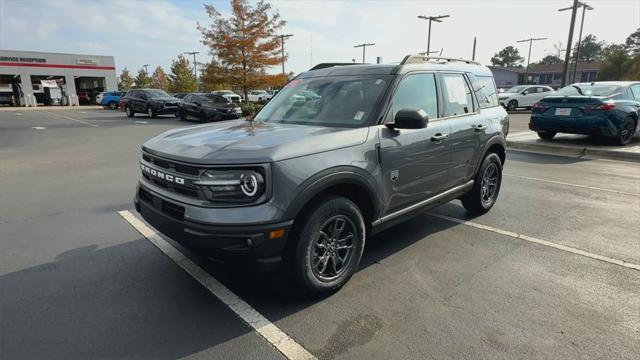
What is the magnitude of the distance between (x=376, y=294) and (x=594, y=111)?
9334 millimetres

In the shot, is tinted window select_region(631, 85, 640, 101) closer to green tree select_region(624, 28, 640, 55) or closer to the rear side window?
the rear side window

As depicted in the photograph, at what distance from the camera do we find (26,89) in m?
43.0

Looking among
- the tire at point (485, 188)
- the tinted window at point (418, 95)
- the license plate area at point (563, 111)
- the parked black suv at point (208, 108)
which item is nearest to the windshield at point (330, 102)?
the tinted window at point (418, 95)

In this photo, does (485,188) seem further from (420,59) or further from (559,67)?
(559,67)

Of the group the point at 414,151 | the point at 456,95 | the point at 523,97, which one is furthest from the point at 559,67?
the point at 414,151

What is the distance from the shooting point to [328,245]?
314 centimetres

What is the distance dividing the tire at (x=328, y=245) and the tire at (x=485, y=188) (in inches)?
90.0

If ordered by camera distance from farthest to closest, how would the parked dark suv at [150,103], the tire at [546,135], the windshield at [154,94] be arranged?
1. the windshield at [154,94]
2. the parked dark suv at [150,103]
3. the tire at [546,135]

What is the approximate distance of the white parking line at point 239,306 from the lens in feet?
8.43

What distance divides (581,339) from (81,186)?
7067 millimetres

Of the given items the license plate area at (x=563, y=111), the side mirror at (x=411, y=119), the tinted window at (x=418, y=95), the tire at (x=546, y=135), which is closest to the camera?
the side mirror at (x=411, y=119)

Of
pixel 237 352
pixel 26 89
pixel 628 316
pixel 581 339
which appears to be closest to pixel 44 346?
pixel 237 352

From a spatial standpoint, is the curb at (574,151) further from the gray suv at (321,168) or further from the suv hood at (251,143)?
the suv hood at (251,143)

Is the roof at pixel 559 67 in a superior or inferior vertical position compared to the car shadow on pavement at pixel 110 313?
superior
